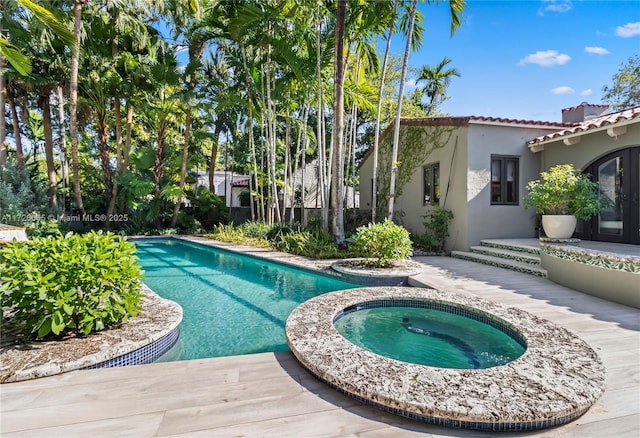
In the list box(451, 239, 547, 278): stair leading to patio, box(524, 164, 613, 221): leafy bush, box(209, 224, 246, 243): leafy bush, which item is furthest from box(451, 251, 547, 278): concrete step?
box(209, 224, 246, 243): leafy bush

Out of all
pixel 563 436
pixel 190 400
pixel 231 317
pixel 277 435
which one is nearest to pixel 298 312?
pixel 231 317

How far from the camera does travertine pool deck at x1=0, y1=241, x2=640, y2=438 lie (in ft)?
6.46

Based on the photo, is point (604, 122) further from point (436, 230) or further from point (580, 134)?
point (436, 230)

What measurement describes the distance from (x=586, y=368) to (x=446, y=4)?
29.7 feet

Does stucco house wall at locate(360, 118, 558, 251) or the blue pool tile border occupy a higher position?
A: stucco house wall at locate(360, 118, 558, 251)

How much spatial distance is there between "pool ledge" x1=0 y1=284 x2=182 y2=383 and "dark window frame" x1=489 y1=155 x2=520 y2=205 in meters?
8.72

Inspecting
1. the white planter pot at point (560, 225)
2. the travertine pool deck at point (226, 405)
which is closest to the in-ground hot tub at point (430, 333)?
the travertine pool deck at point (226, 405)

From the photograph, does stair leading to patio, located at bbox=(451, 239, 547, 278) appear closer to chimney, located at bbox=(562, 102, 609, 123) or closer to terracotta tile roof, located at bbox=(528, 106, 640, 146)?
terracotta tile roof, located at bbox=(528, 106, 640, 146)

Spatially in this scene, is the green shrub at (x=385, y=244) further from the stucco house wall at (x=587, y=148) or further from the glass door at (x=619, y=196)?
the stucco house wall at (x=587, y=148)

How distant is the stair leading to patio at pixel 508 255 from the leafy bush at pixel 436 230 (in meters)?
0.70

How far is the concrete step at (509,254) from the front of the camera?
6.97m

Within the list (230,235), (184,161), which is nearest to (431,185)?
(230,235)

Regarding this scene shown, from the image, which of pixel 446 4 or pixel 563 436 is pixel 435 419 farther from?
pixel 446 4

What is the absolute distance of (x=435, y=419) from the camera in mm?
2066
